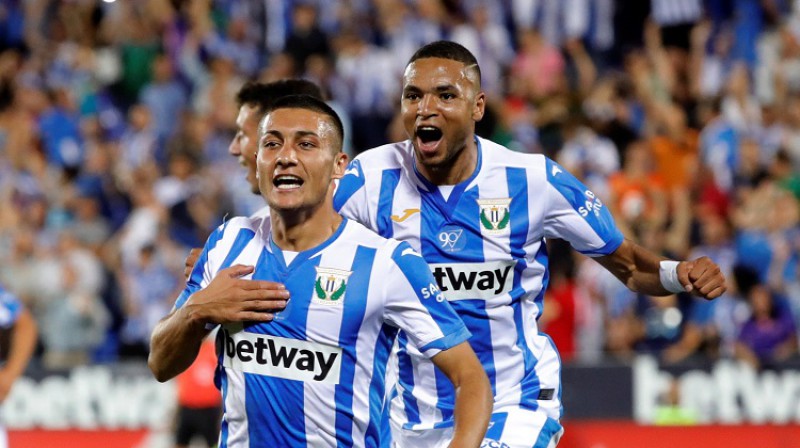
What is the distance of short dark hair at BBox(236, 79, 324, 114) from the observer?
249 inches

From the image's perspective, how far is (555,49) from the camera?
14547 millimetres

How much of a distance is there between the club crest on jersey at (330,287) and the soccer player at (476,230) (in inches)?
40.2

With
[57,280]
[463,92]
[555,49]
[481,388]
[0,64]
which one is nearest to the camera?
[481,388]

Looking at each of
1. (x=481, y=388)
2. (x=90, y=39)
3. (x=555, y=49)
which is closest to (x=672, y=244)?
(x=555, y=49)

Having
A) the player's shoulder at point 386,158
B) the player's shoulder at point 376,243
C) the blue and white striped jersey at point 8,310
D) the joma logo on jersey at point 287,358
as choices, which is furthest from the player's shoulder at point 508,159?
the blue and white striped jersey at point 8,310

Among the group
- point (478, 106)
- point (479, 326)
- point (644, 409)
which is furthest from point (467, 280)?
point (644, 409)

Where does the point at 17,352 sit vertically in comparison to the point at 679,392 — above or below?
above

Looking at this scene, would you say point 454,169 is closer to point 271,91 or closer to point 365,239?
point 365,239

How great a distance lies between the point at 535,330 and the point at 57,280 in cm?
831

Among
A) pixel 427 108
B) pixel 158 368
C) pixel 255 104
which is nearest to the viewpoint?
pixel 158 368

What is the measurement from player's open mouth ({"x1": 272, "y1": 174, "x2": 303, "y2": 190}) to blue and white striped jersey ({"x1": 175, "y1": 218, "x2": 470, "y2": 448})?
260 mm

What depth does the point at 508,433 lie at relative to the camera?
5430 mm

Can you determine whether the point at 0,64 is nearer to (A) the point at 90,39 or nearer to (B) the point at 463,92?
(A) the point at 90,39

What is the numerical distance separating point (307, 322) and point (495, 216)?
136cm
